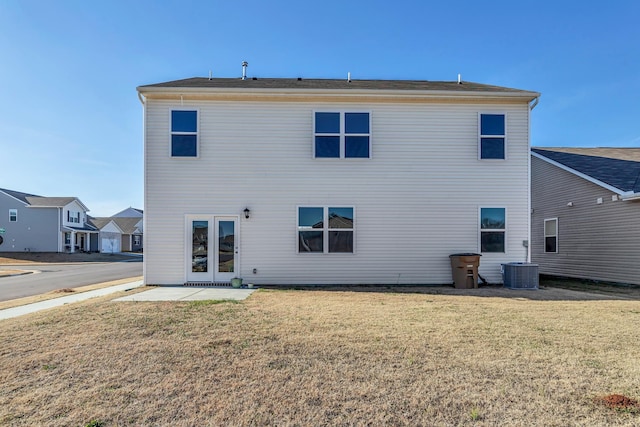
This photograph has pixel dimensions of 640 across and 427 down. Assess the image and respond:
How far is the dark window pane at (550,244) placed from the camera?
13.6 m

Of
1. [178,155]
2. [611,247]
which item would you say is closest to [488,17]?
[611,247]

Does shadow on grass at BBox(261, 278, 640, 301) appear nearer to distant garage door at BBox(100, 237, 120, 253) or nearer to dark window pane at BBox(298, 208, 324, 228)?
dark window pane at BBox(298, 208, 324, 228)

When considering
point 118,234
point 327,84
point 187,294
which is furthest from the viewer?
point 118,234

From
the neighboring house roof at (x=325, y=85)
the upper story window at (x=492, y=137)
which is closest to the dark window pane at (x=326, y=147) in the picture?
the neighboring house roof at (x=325, y=85)

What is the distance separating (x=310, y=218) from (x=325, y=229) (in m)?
0.55

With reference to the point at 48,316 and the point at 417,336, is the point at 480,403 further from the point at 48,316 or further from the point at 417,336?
the point at 48,316

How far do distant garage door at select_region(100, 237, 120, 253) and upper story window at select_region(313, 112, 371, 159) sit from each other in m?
45.6

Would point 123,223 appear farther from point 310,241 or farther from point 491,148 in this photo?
point 491,148

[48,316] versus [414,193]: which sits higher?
[414,193]

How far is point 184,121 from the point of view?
396 inches

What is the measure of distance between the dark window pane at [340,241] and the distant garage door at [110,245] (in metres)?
45.5

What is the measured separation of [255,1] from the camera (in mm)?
10461

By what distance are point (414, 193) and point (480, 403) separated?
25.5 feet

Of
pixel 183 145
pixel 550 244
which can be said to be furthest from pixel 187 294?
pixel 550 244
